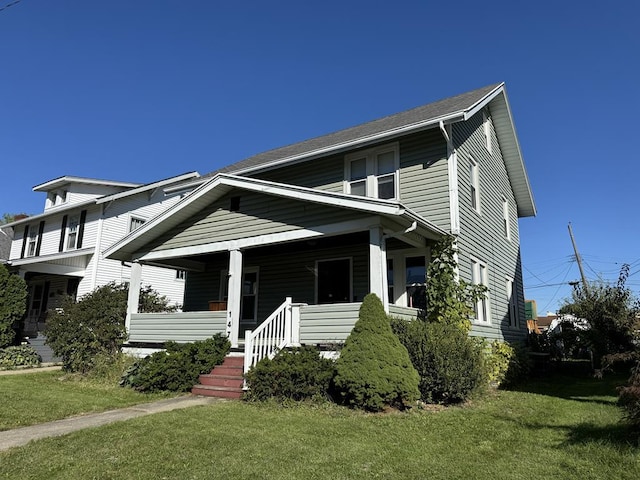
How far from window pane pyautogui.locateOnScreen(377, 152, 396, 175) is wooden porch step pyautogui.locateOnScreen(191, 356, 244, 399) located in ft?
20.9

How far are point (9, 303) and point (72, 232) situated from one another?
657 centimetres

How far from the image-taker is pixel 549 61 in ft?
51.1

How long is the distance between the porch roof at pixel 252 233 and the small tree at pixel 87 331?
1586mm

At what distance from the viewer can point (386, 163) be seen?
12.5m

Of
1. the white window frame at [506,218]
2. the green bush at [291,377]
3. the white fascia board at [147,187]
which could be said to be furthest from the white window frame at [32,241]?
the white window frame at [506,218]

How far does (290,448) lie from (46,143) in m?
21.6

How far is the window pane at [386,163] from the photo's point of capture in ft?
40.5

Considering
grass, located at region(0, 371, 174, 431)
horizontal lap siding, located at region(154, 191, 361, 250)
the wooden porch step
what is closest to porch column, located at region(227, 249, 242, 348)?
horizontal lap siding, located at region(154, 191, 361, 250)

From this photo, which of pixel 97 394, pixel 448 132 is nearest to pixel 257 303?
pixel 97 394

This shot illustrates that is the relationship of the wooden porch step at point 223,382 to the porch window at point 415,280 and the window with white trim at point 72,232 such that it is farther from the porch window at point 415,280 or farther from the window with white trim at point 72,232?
the window with white trim at point 72,232

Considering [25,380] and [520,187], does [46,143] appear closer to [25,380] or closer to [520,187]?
[25,380]

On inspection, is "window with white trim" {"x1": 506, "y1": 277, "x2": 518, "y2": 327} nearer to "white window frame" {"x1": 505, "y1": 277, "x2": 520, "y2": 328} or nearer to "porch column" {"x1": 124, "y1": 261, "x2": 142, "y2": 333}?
"white window frame" {"x1": 505, "y1": 277, "x2": 520, "y2": 328}

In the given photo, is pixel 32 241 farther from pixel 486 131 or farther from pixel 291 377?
pixel 486 131

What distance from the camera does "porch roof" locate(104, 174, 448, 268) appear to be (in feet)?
30.1
